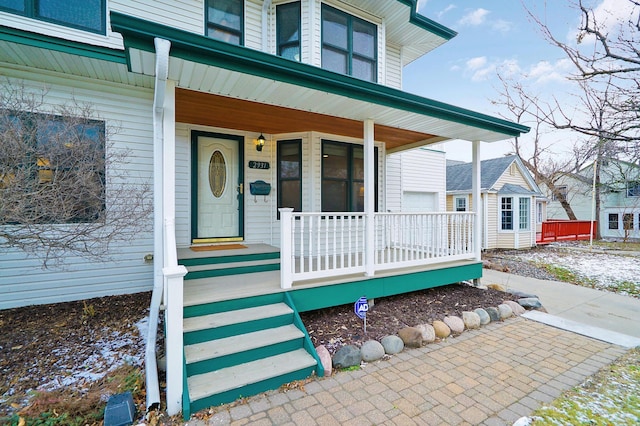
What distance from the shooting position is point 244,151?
5957mm

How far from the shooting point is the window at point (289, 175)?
614cm

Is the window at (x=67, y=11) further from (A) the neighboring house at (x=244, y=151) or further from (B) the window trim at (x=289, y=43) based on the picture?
(B) the window trim at (x=289, y=43)

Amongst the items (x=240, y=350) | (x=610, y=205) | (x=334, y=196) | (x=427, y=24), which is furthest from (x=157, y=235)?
(x=610, y=205)

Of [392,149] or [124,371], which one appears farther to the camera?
[392,149]

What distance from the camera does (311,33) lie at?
593 cm

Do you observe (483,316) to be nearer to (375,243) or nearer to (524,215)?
(375,243)

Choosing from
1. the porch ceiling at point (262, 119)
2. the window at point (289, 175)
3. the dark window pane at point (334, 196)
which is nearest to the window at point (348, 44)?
the porch ceiling at point (262, 119)

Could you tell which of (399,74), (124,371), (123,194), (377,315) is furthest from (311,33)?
(124,371)

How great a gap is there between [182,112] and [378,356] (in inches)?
183

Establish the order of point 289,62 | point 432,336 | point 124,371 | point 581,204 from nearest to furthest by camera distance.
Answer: point 124,371
point 289,62
point 432,336
point 581,204

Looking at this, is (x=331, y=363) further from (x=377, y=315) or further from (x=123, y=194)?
(x=123, y=194)

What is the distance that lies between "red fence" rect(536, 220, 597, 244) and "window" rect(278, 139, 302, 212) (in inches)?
576

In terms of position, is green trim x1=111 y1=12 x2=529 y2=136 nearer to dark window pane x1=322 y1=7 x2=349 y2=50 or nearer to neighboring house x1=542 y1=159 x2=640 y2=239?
dark window pane x1=322 y1=7 x2=349 y2=50

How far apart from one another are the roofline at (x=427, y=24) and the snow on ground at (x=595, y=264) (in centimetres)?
716
